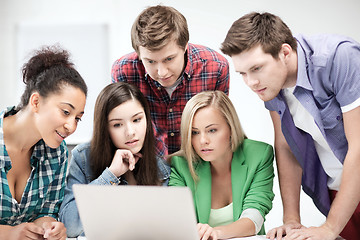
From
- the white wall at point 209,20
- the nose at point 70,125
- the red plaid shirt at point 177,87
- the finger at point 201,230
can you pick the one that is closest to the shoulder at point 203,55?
the red plaid shirt at point 177,87

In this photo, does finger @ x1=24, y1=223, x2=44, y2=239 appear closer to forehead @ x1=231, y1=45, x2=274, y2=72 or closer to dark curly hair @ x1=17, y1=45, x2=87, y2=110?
dark curly hair @ x1=17, y1=45, x2=87, y2=110

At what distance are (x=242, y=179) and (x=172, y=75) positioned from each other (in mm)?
522

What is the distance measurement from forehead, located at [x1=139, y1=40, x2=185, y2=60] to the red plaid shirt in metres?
0.23

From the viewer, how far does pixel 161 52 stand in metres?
1.95

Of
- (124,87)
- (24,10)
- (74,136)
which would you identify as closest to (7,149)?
(124,87)

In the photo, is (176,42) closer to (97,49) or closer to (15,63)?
(97,49)

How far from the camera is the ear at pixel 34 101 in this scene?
5.60 ft

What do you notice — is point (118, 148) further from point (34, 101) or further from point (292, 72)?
point (292, 72)

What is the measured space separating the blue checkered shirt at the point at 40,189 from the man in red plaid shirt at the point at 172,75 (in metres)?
0.47

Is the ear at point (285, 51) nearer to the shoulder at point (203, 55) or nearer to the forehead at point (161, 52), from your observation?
the forehead at point (161, 52)

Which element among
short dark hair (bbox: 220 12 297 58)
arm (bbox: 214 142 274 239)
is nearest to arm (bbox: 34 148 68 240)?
arm (bbox: 214 142 274 239)

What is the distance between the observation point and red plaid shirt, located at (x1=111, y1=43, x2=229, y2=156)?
224 centimetres

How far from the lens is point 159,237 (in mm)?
1318

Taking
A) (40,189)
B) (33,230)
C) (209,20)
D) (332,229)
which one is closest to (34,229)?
(33,230)
